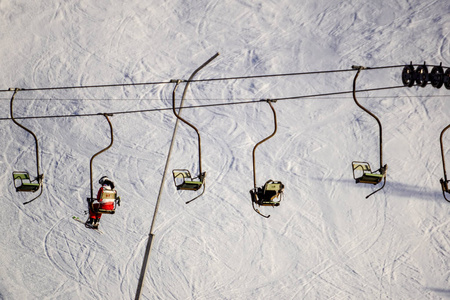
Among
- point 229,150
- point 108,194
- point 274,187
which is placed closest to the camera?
point 274,187

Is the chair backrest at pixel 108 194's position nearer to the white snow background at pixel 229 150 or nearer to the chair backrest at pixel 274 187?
the chair backrest at pixel 274 187

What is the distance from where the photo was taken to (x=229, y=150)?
22484mm

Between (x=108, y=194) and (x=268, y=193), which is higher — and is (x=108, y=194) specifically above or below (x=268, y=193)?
above

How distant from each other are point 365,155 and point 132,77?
7.34 m

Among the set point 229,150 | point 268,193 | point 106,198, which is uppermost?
point 229,150

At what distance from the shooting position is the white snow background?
21125 mm

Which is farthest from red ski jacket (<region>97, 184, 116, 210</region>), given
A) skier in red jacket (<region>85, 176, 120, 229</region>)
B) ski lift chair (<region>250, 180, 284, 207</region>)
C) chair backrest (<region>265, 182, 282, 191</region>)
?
chair backrest (<region>265, 182, 282, 191</region>)

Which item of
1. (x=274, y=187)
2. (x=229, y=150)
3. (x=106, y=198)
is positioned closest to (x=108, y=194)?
(x=106, y=198)

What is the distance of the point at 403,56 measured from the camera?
23750 millimetres

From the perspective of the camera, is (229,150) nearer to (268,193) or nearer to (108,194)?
(108,194)

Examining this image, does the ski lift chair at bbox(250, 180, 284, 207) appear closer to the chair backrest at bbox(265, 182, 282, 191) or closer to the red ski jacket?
the chair backrest at bbox(265, 182, 282, 191)

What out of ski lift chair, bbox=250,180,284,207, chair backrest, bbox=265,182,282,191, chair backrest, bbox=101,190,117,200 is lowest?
ski lift chair, bbox=250,180,284,207

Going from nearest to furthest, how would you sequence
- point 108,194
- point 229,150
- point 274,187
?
point 274,187 → point 108,194 → point 229,150

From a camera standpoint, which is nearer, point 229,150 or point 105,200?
point 105,200
